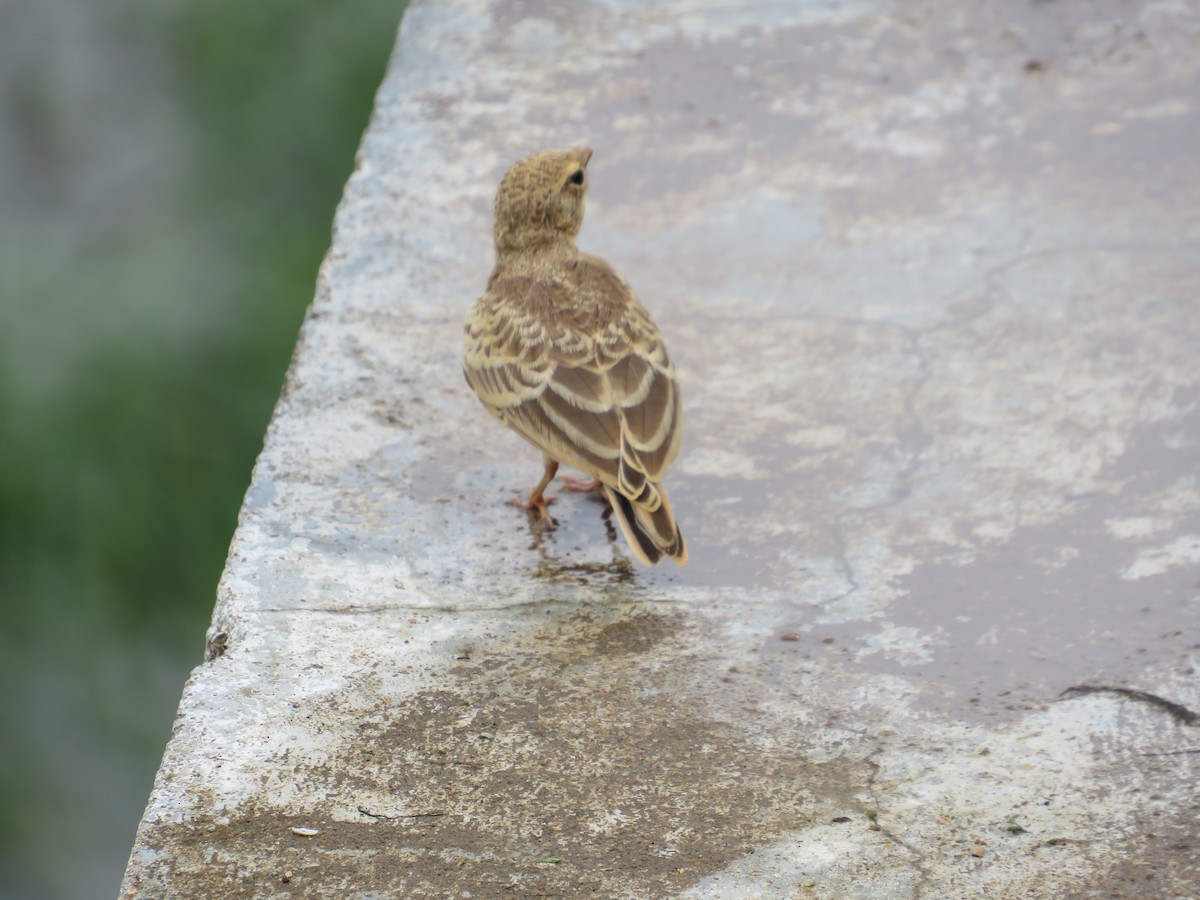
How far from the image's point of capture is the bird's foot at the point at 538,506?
3.81 m

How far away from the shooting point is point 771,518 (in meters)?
3.73

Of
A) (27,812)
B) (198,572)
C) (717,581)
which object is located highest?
(717,581)

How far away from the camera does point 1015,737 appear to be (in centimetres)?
297

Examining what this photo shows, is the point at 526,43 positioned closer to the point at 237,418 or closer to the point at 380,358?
the point at 380,358

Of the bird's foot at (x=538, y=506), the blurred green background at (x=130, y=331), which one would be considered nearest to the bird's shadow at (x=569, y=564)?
the bird's foot at (x=538, y=506)

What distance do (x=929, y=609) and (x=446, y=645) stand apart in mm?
1038

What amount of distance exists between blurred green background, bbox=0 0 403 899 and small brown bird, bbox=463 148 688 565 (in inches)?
155

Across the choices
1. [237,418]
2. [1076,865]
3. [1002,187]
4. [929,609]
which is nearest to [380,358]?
[929,609]

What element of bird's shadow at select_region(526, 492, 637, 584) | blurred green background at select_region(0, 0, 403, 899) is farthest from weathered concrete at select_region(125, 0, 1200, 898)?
blurred green background at select_region(0, 0, 403, 899)

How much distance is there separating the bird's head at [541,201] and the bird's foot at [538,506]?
29.0 inches

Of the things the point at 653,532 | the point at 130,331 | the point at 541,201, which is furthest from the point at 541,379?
the point at 130,331

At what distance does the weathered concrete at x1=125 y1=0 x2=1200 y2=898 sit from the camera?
9.00 feet

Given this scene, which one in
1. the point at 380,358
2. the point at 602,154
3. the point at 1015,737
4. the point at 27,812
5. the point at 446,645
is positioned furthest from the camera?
the point at 27,812

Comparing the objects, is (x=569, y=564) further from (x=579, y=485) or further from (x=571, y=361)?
(x=571, y=361)
